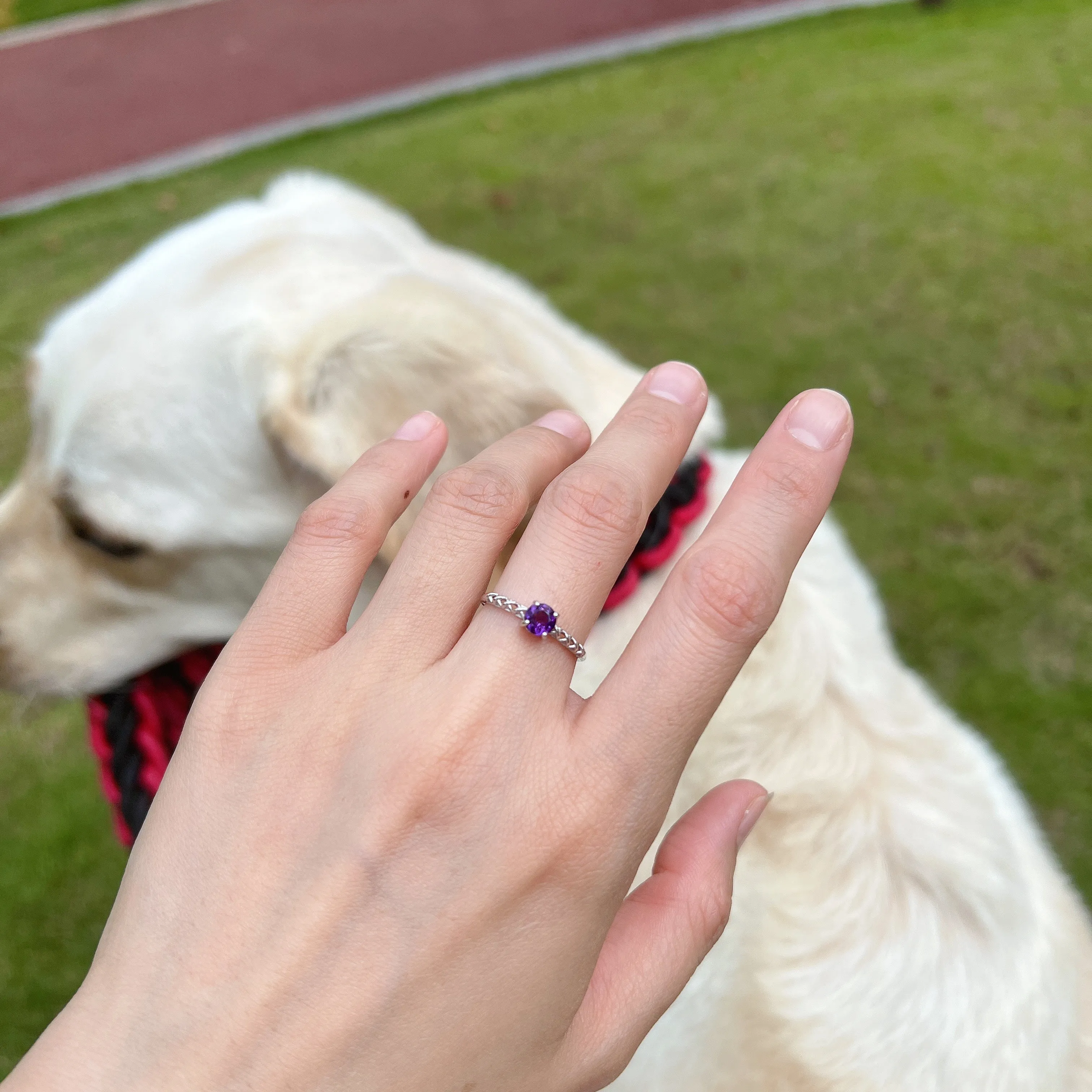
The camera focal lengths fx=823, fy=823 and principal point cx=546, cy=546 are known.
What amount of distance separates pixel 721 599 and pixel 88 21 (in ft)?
38.1

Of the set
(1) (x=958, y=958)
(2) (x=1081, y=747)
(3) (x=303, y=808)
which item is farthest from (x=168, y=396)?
(2) (x=1081, y=747)

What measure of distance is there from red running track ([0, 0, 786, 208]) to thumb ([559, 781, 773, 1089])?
7.29 metres

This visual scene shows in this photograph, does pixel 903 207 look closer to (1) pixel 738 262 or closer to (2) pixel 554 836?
(1) pixel 738 262

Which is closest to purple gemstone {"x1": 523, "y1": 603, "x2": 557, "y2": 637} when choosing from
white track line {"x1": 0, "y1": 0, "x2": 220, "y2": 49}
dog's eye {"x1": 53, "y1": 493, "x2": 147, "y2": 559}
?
dog's eye {"x1": 53, "y1": 493, "x2": 147, "y2": 559}

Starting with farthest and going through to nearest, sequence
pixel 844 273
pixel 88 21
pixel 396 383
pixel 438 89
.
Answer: pixel 88 21 < pixel 438 89 < pixel 844 273 < pixel 396 383

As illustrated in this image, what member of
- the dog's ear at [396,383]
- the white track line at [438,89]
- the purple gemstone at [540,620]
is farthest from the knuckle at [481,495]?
the white track line at [438,89]

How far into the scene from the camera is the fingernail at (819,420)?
2.92 ft

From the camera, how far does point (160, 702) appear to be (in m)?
1.62

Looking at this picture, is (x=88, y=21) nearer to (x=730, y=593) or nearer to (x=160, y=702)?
(x=160, y=702)

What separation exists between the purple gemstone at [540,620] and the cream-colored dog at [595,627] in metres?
0.38

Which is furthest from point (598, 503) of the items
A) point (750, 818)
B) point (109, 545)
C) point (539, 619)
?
point (109, 545)

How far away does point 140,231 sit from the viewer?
5383 mm

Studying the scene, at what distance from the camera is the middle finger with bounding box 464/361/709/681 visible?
2.63 ft

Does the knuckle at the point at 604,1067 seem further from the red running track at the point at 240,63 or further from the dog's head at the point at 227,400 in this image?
the red running track at the point at 240,63
